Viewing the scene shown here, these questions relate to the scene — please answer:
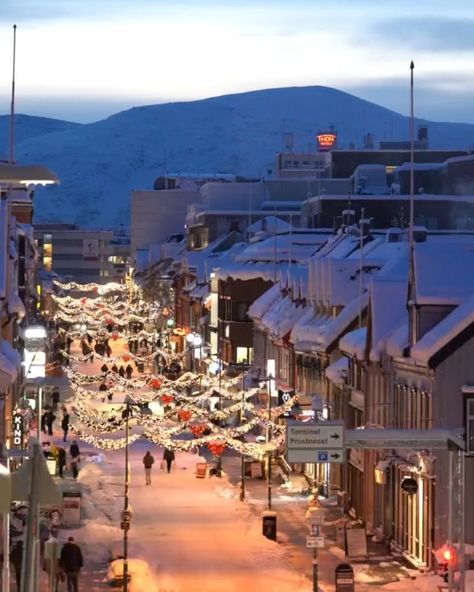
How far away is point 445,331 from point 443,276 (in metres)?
3.14

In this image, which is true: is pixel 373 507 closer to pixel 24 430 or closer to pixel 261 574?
pixel 261 574

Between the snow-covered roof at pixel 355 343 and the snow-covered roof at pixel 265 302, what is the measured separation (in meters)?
34.4

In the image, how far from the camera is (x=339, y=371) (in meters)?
62.9

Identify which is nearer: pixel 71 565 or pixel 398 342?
pixel 71 565

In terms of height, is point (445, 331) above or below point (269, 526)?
above

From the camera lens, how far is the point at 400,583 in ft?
139

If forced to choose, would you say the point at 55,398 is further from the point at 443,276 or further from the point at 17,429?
the point at 443,276

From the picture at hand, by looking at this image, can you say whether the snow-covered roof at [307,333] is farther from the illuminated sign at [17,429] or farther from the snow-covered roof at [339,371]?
the illuminated sign at [17,429]

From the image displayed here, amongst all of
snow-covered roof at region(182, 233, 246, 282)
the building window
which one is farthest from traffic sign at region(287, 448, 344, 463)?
snow-covered roof at region(182, 233, 246, 282)

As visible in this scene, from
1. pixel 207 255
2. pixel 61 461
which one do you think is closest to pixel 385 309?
pixel 61 461

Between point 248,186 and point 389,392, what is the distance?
132408 millimetres

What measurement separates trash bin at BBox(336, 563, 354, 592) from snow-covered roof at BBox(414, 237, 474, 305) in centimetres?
959

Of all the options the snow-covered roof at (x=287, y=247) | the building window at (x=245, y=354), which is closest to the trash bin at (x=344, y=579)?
the snow-covered roof at (x=287, y=247)

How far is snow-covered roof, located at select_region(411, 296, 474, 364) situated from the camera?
44000 mm
